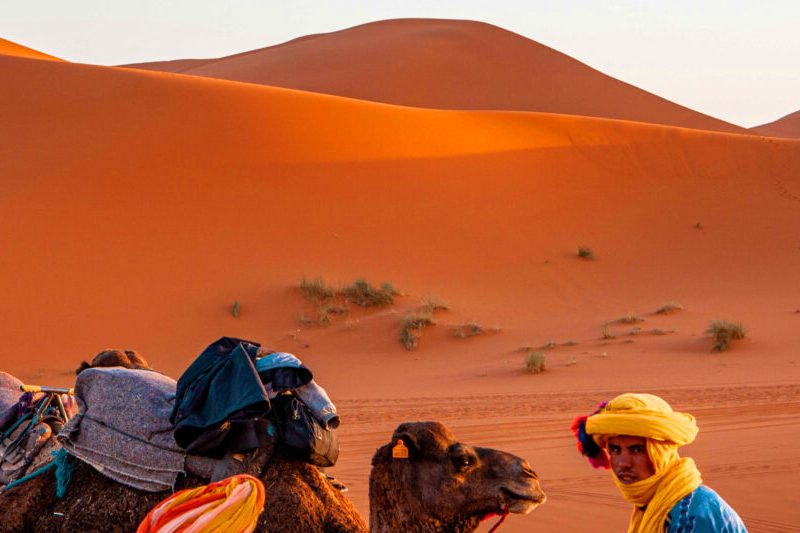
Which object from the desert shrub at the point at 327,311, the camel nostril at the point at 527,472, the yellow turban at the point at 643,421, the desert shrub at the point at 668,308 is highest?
the yellow turban at the point at 643,421

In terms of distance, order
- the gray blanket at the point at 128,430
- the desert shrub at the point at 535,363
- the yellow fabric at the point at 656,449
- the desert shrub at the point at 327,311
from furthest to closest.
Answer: the desert shrub at the point at 327,311, the desert shrub at the point at 535,363, the gray blanket at the point at 128,430, the yellow fabric at the point at 656,449

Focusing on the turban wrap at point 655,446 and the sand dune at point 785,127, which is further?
the sand dune at point 785,127

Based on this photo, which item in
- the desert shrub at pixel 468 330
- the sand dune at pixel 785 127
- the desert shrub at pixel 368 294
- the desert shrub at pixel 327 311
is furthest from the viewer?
Result: the sand dune at pixel 785 127

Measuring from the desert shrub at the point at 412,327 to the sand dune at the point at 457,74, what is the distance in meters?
43.1

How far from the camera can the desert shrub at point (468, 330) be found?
22312 mm

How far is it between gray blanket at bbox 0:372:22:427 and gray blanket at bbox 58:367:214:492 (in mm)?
817


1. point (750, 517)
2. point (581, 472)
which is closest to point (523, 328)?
point (581, 472)

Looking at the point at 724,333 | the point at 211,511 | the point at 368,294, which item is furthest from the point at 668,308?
the point at 211,511

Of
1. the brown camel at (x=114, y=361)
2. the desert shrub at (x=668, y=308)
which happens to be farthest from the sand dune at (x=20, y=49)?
the brown camel at (x=114, y=361)

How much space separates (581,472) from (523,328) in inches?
479

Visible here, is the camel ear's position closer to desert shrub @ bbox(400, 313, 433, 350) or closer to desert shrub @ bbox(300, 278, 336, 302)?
desert shrub @ bbox(400, 313, 433, 350)

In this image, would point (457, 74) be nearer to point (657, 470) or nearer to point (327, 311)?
point (327, 311)

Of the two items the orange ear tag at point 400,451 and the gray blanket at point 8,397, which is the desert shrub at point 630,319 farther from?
the orange ear tag at point 400,451

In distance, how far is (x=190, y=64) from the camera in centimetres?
9838
